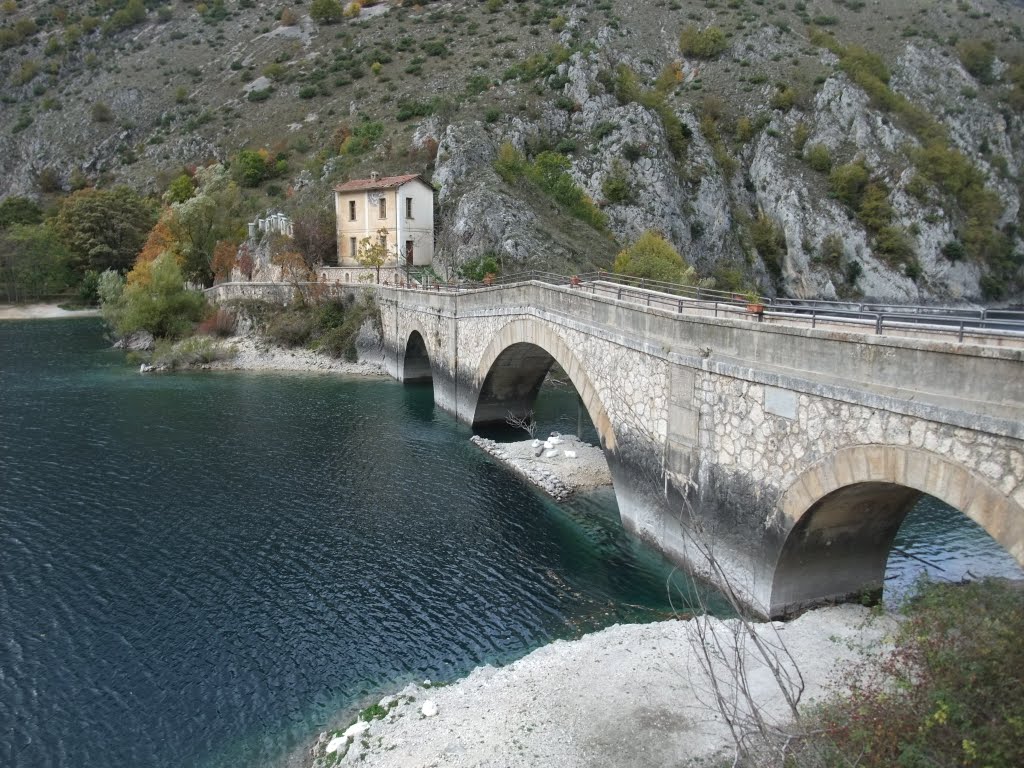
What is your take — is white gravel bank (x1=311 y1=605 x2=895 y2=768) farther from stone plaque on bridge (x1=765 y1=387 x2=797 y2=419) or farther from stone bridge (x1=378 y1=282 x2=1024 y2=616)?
stone plaque on bridge (x1=765 y1=387 x2=797 y2=419)

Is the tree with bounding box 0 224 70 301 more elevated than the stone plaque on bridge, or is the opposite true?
the tree with bounding box 0 224 70 301

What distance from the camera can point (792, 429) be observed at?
1305 centimetres

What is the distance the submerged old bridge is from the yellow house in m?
33.2

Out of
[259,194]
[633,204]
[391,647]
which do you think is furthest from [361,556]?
[259,194]

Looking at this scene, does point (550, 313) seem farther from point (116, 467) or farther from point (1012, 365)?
point (116, 467)

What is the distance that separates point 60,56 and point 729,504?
14429 centimetres

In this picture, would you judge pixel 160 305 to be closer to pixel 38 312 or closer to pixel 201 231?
pixel 201 231

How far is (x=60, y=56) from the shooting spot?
385ft

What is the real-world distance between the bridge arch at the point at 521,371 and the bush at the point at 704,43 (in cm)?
6396

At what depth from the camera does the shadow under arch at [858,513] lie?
9.54 m

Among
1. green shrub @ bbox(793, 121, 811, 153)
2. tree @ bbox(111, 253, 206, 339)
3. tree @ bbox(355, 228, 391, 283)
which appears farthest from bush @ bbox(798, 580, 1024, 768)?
green shrub @ bbox(793, 121, 811, 153)

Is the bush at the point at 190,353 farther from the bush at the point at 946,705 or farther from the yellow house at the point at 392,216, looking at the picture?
the bush at the point at 946,705

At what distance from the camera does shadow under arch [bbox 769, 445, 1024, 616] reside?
954 cm

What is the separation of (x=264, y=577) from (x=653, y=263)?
3206 cm
